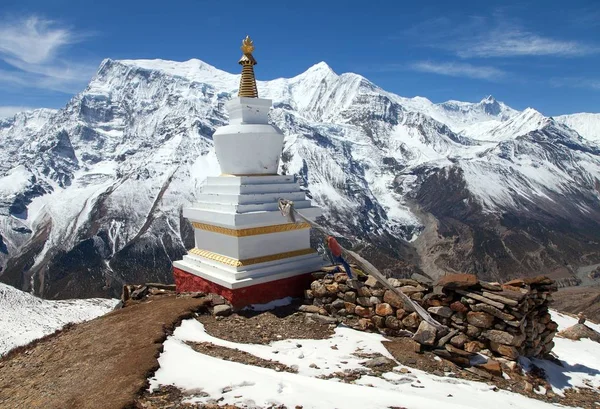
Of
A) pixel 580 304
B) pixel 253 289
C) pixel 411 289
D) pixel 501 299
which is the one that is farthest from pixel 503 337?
pixel 580 304

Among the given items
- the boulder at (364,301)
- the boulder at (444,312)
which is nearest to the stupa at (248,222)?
the boulder at (364,301)

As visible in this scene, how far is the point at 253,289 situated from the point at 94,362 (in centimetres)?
428

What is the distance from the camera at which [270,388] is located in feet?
20.5

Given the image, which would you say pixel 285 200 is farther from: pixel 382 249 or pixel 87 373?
pixel 382 249

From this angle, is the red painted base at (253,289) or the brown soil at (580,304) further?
the brown soil at (580,304)

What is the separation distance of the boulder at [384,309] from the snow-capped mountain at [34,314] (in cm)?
1507

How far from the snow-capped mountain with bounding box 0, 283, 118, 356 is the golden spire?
13.2 m

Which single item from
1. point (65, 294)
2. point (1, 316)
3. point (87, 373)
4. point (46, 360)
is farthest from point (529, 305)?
point (65, 294)

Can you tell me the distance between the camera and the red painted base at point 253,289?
1105 centimetres

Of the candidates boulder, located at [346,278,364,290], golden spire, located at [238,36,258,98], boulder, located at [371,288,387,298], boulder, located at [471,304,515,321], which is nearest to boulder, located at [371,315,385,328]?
boulder, located at [371,288,387,298]

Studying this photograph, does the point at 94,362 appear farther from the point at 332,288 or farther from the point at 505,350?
the point at 505,350

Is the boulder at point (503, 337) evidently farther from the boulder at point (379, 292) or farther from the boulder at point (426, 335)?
the boulder at point (379, 292)

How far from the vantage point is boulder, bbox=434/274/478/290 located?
881 centimetres

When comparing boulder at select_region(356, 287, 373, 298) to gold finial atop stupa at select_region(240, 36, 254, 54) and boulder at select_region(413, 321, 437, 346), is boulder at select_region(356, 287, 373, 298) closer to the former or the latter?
boulder at select_region(413, 321, 437, 346)
